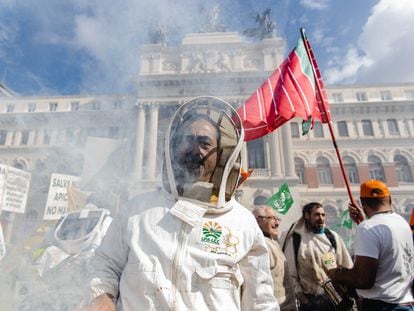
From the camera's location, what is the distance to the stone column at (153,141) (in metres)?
20.2

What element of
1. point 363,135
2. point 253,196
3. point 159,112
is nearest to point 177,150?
point 253,196

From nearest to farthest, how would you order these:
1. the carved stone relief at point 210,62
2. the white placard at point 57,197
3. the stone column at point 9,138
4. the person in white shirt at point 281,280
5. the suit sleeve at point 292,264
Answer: the person in white shirt at point 281,280 → the suit sleeve at point 292,264 → the white placard at point 57,197 → the carved stone relief at point 210,62 → the stone column at point 9,138

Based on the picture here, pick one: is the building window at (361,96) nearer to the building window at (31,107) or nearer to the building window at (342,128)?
the building window at (342,128)

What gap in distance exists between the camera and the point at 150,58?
23.5m

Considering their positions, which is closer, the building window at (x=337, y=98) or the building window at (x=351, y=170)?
the building window at (x=351, y=170)

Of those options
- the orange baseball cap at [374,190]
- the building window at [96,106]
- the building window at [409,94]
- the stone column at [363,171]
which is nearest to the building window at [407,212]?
the stone column at [363,171]

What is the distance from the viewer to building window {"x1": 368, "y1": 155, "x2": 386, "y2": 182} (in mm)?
24109

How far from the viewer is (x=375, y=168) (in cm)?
Result: 2445

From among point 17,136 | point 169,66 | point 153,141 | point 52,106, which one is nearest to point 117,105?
point 52,106

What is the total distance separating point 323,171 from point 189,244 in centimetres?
2543

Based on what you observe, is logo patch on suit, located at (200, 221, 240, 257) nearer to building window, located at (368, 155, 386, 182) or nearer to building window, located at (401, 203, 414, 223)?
building window, located at (401, 203, 414, 223)

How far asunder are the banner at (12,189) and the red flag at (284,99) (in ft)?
15.9

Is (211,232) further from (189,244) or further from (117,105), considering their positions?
(117,105)

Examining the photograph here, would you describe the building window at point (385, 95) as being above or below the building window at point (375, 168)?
above
